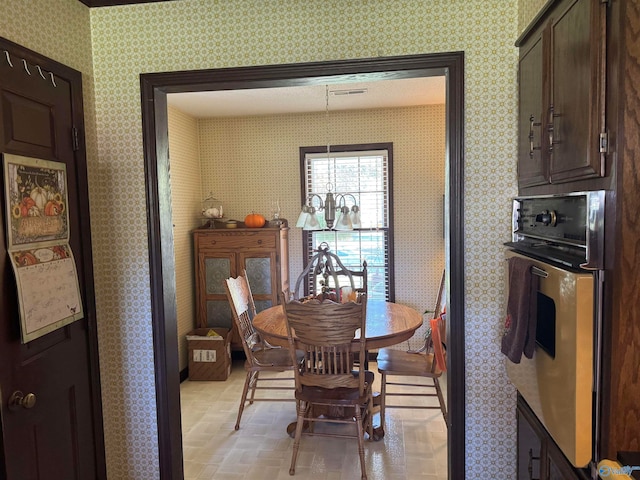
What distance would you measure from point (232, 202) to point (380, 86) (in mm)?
2062

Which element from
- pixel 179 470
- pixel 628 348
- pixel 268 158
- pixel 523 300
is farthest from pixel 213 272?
pixel 628 348

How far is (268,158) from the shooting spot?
4527mm

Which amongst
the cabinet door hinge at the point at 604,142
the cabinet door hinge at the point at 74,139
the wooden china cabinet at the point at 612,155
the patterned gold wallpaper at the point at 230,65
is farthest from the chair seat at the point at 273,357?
the cabinet door hinge at the point at 604,142

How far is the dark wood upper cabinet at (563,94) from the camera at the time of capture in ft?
3.49

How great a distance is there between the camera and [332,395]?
263 cm

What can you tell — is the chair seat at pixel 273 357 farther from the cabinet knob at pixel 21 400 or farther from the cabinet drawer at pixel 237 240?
the cabinet knob at pixel 21 400

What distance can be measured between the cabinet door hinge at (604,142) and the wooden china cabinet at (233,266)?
3.29 meters

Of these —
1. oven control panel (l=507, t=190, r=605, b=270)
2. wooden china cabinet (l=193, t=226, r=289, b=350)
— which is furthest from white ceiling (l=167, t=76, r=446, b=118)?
oven control panel (l=507, t=190, r=605, b=270)

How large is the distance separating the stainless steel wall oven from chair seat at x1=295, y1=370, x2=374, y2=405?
4.47 ft

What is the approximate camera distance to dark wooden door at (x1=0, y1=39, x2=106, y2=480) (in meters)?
1.43

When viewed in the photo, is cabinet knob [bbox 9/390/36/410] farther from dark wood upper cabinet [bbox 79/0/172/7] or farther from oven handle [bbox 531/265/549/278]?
oven handle [bbox 531/265/549/278]

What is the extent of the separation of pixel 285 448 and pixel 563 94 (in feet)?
8.81

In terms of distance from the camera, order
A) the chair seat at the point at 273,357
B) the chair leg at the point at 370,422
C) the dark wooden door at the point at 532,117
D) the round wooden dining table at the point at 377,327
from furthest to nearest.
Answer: the chair seat at the point at 273,357
the chair leg at the point at 370,422
the round wooden dining table at the point at 377,327
the dark wooden door at the point at 532,117

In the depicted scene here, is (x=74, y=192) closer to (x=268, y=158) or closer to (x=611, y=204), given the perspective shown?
(x=611, y=204)
